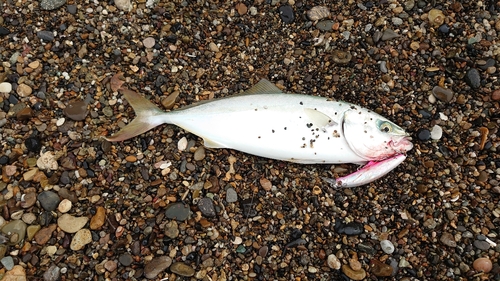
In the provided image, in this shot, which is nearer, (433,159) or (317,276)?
(317,276)

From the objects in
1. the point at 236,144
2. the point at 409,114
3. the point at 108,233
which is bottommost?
the point at 108,233

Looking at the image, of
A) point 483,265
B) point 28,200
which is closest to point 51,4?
point 28,200

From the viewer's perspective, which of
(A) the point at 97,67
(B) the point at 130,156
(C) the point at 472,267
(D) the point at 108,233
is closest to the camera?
(C) the point at 472,267

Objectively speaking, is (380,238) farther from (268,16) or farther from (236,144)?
(268,16)

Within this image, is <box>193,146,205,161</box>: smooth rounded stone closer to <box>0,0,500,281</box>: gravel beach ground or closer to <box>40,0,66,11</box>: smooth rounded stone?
<box>0,0,500,281</box>: gravel beach ground

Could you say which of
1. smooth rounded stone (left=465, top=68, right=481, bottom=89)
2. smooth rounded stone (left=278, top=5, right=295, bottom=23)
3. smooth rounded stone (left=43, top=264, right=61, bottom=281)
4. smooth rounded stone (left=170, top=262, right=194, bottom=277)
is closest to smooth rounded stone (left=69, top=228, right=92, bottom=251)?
smooth rounded stone (left=43, top=264, right=61, bottom=281)

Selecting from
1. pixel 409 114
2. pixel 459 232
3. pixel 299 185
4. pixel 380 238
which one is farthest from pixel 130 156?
pixel 459 232

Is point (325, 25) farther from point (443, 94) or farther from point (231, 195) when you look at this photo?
point (231, 195)

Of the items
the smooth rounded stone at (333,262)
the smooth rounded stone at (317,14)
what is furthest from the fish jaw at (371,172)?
the smooth rounded stone at (317,14)
